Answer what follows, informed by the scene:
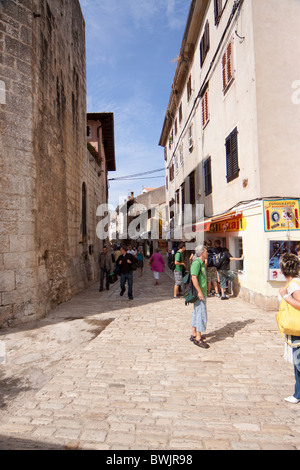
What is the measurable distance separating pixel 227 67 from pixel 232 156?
3.03 m

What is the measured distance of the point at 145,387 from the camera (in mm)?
3711

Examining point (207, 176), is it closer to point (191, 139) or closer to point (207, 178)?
point (207, 178)

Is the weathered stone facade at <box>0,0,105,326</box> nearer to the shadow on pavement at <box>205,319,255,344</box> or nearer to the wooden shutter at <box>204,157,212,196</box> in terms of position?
the shadow on pavement at <box>205,319,255,344</box>

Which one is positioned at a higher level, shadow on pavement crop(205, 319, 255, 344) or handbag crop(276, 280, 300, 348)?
handbag crop(276, 280, 300, 348)

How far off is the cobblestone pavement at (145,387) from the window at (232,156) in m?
4.77

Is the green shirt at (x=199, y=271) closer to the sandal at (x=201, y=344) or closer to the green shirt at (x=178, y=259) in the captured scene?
the sandal at (x=201, y=344)

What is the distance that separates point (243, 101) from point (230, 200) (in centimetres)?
306

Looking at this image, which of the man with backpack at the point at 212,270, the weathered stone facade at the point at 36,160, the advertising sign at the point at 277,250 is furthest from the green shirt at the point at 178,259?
the weathered stone facade at the point at 36,160

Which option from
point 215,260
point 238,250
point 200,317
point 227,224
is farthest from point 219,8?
point 200,317

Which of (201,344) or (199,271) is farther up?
(199,271)

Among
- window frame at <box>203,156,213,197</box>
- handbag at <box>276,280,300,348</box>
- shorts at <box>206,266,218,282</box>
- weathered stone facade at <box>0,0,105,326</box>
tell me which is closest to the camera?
handbag at <box>276,280,300,348</box>

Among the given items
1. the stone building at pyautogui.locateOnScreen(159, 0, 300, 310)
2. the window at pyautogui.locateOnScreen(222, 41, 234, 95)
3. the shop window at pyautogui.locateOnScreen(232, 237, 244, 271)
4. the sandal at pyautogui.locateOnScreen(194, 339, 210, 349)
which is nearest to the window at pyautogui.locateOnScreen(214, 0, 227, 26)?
the stone building at pyautogui.locateOnScreen(159, 0, 300, 310)

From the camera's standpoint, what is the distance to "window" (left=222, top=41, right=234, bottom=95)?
30.5ft

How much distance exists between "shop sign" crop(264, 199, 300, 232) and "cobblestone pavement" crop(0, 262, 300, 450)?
7.66ft
